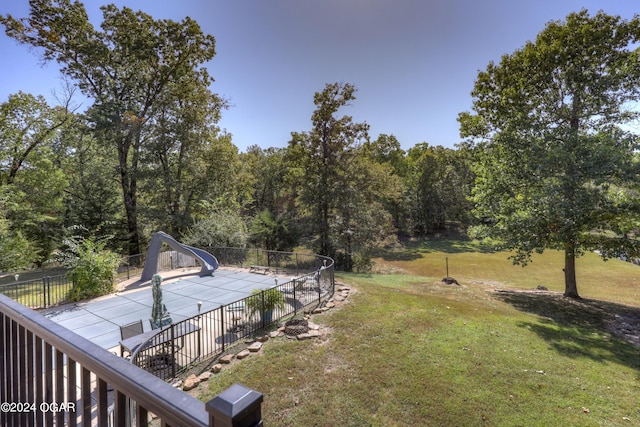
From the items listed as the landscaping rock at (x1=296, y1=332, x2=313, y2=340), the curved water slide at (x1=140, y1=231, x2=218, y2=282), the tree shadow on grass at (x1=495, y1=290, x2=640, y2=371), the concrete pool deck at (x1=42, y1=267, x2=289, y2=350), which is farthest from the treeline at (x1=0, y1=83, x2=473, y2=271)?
the landscaping rock at (x1=296, y1=332, x2=313, y2=340)

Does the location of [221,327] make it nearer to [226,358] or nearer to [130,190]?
[226,358]

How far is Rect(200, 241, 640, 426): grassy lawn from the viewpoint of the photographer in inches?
168

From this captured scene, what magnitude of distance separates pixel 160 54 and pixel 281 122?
936 cm

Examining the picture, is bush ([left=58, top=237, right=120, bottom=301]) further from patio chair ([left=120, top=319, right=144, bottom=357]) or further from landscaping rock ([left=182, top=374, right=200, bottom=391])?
landscaping rock ([left=182, top=374, right=200, bottom=391])

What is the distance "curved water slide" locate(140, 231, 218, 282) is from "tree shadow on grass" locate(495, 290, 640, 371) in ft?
37.7

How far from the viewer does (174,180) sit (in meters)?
18.5

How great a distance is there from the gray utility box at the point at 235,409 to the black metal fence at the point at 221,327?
4549 millimetres

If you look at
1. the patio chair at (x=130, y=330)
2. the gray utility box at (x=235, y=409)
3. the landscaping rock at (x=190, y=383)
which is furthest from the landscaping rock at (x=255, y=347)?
the gray utility box at (x=235, y=409)

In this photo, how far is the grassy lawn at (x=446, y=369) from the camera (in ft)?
14.0

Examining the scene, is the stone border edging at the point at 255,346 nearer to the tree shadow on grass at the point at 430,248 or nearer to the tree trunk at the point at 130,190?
the tree trunk at the point at 130,190

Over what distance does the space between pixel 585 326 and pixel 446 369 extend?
6.21 meters

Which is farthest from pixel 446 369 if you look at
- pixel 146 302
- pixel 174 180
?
pixel 174 180

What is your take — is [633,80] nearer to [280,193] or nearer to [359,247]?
[359,247]

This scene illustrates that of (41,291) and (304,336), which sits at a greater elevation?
(41,291)
